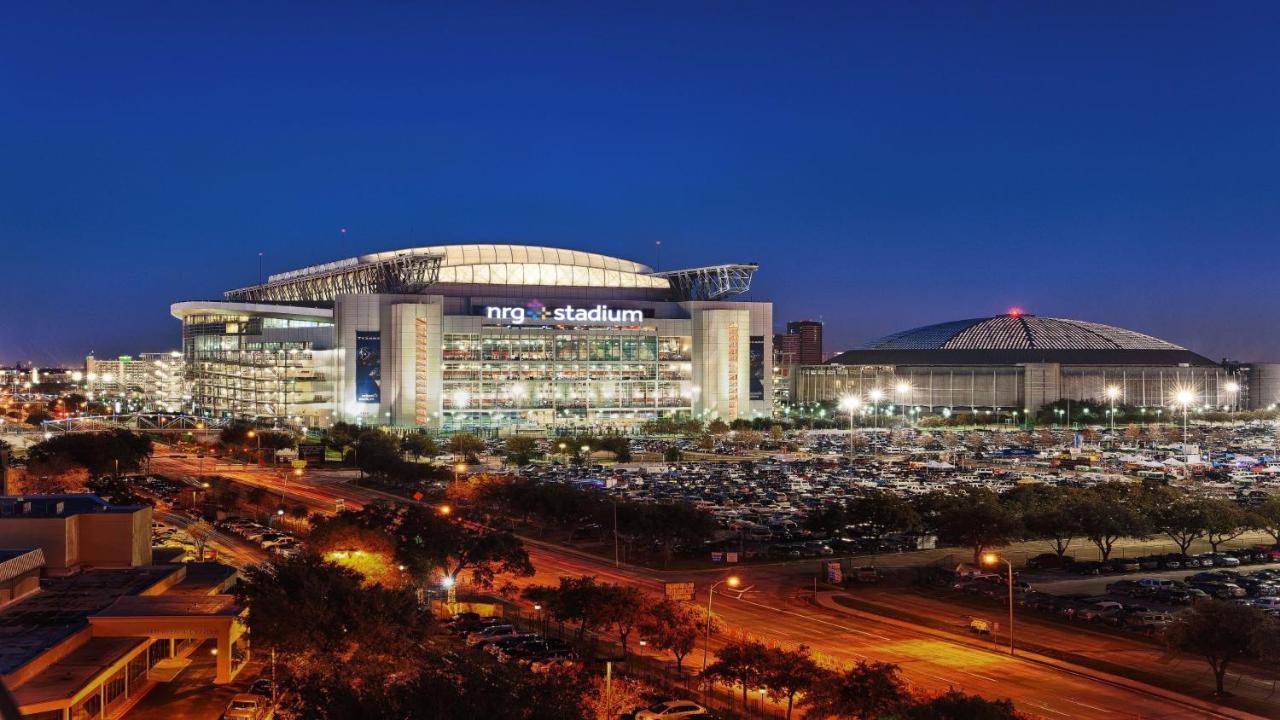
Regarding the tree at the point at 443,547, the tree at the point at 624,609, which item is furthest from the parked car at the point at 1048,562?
the tree at the point at 624,609

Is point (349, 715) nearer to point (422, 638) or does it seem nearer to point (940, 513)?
point (422, 638)

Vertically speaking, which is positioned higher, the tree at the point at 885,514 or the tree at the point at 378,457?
the tree at the point at 378,457

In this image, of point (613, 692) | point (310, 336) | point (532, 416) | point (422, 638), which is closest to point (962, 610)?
point (613, 692)

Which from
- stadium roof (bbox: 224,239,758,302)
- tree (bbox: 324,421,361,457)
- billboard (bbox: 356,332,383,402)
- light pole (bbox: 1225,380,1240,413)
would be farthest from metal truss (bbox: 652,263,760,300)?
light pole (bbox: 1225,380,1240,413)

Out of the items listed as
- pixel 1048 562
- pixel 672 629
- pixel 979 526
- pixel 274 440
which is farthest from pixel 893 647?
pixel 274 440

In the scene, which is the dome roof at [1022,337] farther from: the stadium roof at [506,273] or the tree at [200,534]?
the tree at [200,534]

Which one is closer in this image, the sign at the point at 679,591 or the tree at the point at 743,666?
the tree at the point at 743,666

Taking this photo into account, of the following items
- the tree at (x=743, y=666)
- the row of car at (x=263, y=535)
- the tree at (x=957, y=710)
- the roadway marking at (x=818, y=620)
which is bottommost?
the roadway marking at (x=818, y=620)

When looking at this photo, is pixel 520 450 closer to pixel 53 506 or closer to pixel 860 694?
pixel 53 506
